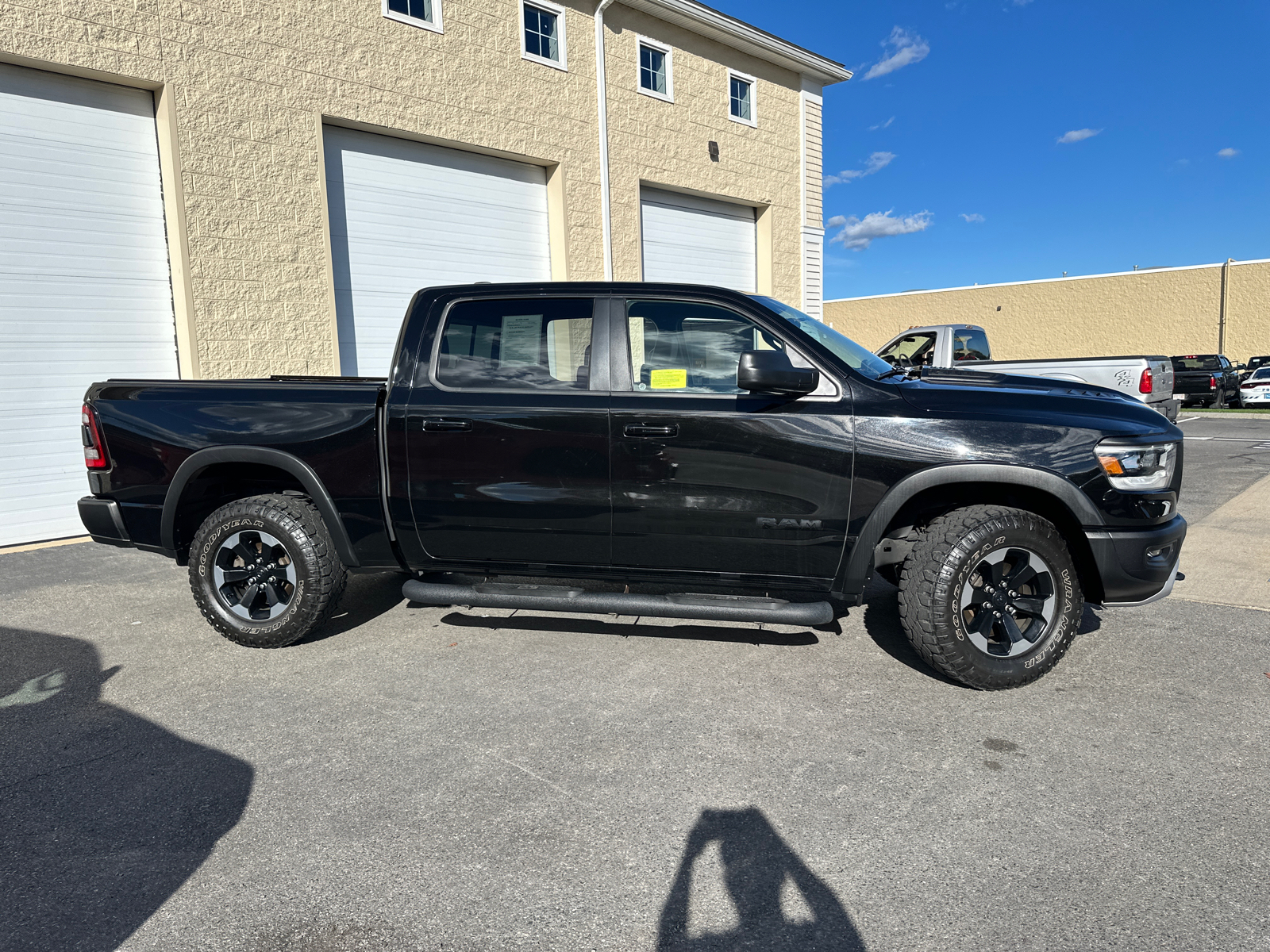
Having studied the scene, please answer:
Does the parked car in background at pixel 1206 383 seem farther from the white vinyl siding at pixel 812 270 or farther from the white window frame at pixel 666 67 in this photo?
the white window frame at pixel 666 67

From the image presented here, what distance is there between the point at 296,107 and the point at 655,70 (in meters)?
6.48

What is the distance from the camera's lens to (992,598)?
143 inches

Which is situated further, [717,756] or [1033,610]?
[1033,610]

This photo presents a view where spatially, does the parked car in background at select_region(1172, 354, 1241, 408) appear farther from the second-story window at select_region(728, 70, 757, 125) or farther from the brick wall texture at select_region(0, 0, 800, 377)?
the brick wall texture at select_region(0, 0, 800, 377)

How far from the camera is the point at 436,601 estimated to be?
409cm

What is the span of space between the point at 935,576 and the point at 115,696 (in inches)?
154

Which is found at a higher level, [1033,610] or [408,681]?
[1033,610]

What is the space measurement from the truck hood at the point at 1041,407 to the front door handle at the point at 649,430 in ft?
3.53

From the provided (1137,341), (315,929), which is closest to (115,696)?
(315,929)

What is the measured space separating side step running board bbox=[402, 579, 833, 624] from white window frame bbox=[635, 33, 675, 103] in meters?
11.0

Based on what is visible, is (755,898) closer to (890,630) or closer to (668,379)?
(668,379)

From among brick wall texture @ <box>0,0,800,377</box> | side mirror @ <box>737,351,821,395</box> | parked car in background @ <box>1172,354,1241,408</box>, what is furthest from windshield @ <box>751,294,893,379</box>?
parked car in background @ <box>1172,354,1241,408</box>

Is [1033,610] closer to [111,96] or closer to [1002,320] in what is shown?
[111,96]

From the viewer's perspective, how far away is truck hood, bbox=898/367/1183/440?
3.53 metres
